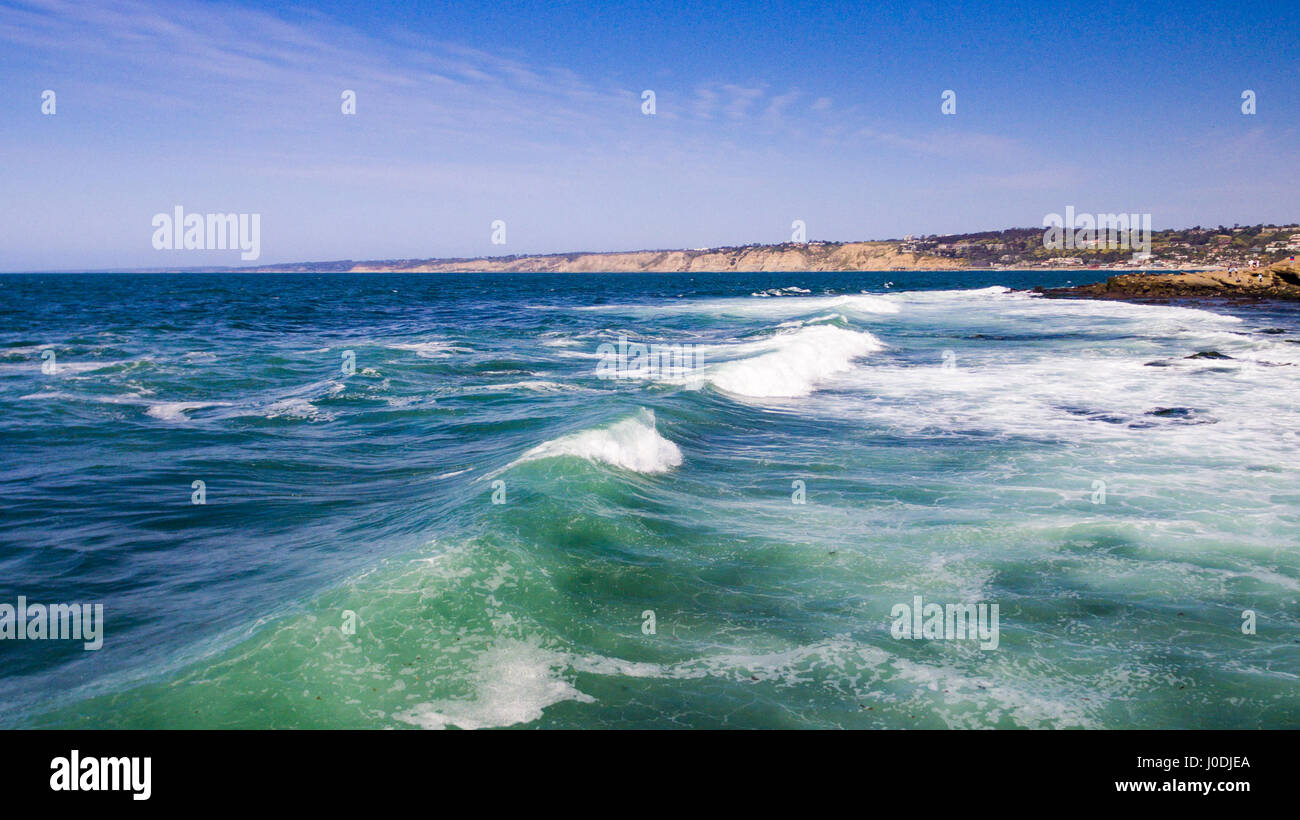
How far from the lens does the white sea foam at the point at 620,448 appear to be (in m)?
10.9

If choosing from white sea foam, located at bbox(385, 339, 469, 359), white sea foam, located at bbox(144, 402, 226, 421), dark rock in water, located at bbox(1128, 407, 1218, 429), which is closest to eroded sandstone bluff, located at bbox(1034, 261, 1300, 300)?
dark rock in water, located at bbox(1128, 407, 1218, 429)

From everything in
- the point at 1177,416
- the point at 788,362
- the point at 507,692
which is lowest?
the point at 507,692

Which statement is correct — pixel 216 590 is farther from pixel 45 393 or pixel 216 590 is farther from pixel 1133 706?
pixel 45 393

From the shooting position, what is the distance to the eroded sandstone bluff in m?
50.6

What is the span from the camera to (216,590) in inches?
275

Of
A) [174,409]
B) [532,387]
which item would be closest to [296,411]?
[174,409]

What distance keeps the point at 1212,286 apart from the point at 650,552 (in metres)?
61.5

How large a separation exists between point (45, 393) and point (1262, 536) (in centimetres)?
2178

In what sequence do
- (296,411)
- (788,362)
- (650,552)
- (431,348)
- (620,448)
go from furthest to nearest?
(431,348), (788,362), (296,411), (620,448), (650,552)

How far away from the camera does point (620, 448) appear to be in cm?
1134

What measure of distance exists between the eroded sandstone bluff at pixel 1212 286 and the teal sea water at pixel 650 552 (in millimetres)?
41318

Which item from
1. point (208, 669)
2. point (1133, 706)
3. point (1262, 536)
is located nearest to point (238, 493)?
point (208, 669)

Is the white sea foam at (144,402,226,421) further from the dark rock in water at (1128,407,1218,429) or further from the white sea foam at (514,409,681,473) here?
the dark rock in water at (1128,407,1218,429)

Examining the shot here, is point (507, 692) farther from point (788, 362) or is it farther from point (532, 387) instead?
point (788, 362)
